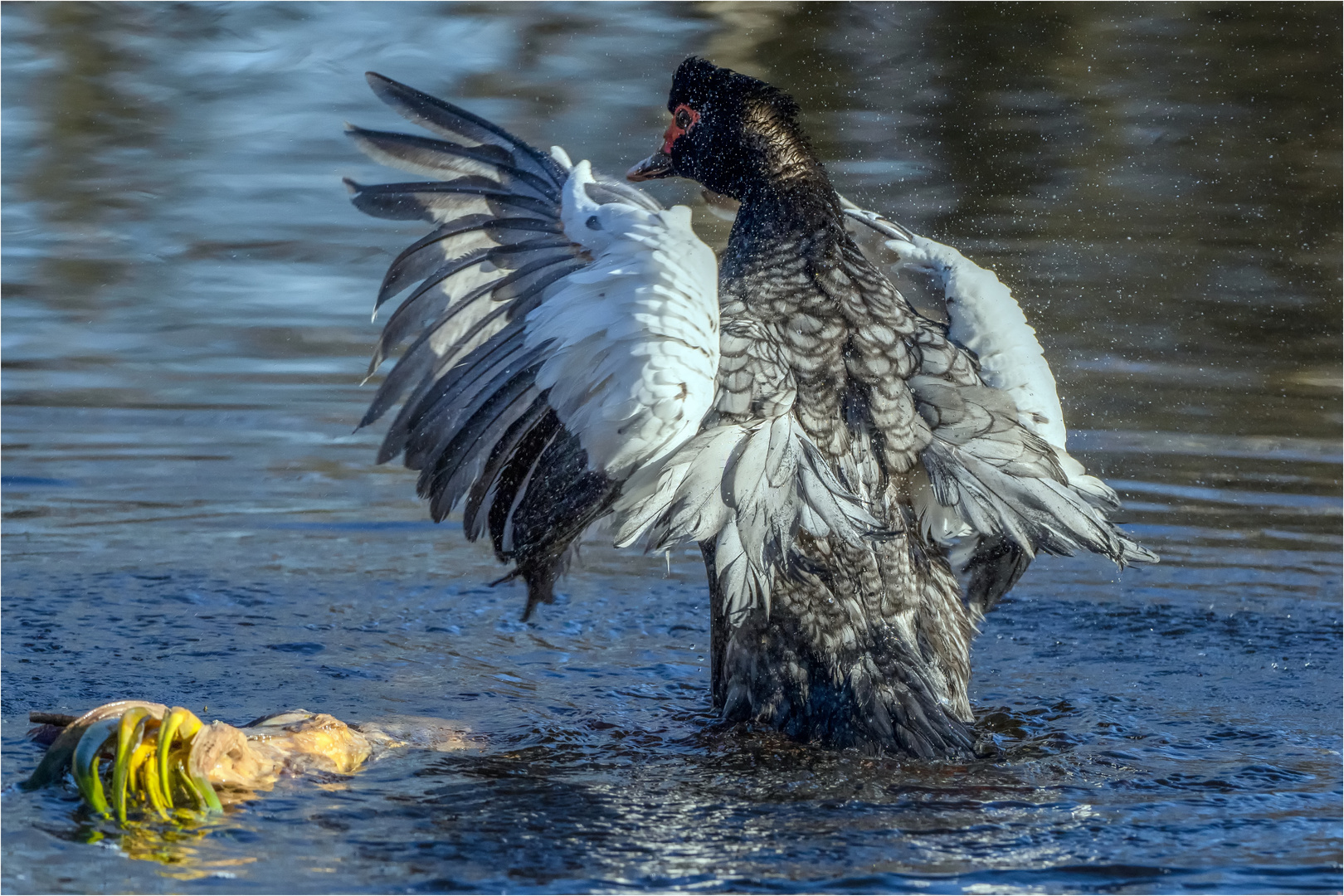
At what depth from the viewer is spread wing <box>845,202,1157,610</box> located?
14.3 feet

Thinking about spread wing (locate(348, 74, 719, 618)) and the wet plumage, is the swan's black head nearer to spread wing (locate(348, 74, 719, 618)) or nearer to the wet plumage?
the wet plumage

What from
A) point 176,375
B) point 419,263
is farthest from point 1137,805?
point 176,375

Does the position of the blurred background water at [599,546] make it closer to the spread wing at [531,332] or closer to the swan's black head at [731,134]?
the spread wing at [531,332]

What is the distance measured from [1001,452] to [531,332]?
1.29 metres

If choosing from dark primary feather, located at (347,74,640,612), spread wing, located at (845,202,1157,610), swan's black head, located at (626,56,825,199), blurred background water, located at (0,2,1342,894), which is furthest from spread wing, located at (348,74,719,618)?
spread wing, located at (845,202,1157,610)

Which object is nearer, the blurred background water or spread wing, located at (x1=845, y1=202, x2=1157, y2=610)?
the blurred background water

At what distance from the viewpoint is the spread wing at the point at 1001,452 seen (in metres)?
4.37

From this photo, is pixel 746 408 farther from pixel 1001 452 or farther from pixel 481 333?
pixel 481 333

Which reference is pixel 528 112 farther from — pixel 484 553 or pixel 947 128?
pixel 484 553

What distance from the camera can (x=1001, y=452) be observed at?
4414 mm

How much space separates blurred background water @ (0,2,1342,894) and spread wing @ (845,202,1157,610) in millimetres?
564

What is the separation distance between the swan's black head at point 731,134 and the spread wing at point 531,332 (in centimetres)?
23

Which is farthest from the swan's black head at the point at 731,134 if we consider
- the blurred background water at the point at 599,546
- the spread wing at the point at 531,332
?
the blurred background water at the point at 599,546

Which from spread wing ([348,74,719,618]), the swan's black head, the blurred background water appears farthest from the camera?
the swan's black head
